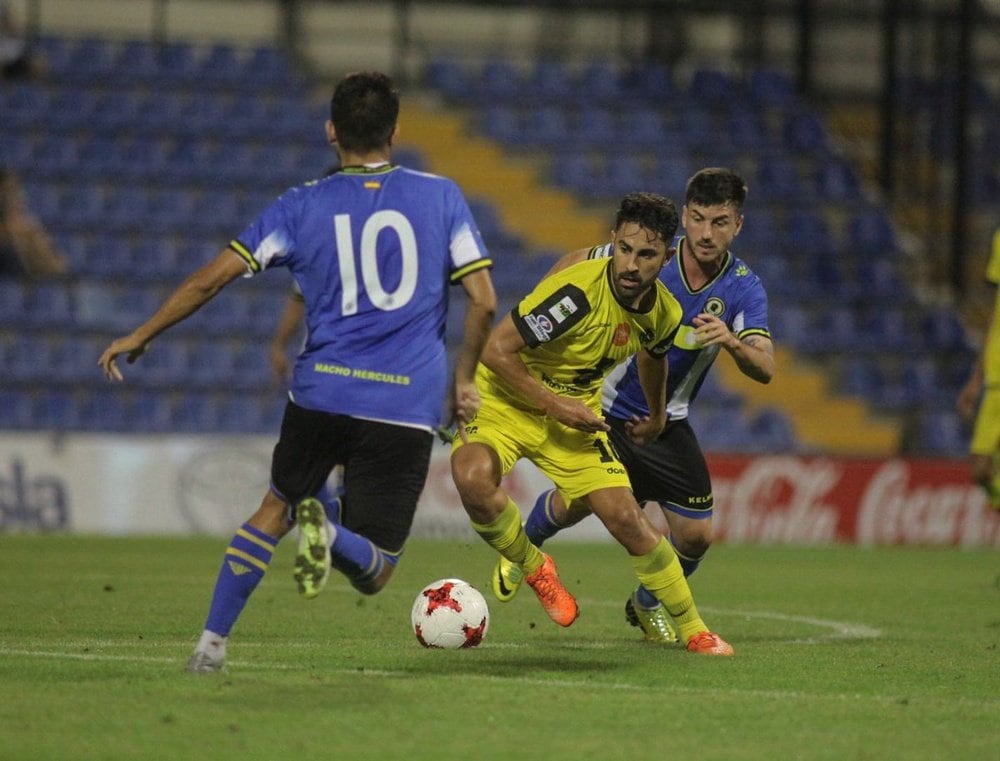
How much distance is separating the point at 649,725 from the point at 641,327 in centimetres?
232

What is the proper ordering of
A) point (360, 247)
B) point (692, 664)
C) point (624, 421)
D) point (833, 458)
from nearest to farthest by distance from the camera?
point (360, 247) < point (692, 664) < point (624, 421) < point (833, 458)

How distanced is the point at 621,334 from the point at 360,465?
5.70ft

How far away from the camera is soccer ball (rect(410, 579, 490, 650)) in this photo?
753 centimetres

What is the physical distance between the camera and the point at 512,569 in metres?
7.98

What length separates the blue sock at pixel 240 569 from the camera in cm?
606

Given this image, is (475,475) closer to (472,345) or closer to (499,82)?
(472,345)

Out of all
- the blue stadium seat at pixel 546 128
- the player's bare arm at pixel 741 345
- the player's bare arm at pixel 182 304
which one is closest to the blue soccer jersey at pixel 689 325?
the player's bare arm at pixel 741 345

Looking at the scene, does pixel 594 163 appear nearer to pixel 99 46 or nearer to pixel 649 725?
pixel 99 46

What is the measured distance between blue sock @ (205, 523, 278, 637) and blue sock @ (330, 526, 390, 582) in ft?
0.84

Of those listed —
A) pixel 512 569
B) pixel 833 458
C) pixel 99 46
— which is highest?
pixel 99 46

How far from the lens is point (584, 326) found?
24.5 ft

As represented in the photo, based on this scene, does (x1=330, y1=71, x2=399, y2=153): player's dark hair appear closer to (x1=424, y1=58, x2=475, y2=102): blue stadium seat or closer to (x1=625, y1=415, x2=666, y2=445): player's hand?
(x1=625, y1=415, x2=666, y2=445): player's hand

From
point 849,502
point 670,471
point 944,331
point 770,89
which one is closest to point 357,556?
point 670,471

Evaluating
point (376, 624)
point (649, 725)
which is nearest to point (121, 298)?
point (376, 624)
